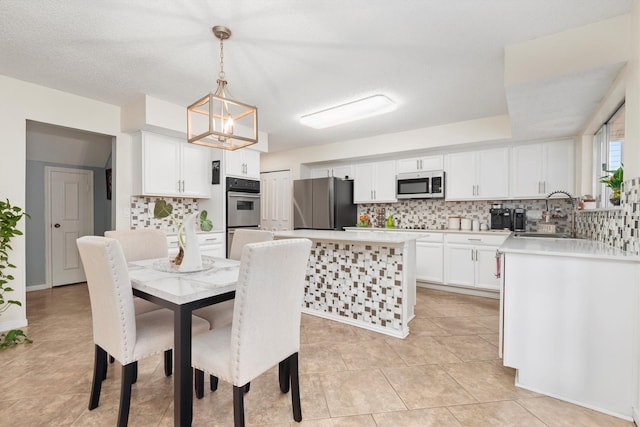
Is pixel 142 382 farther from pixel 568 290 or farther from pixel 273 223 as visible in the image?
pixel 273 223

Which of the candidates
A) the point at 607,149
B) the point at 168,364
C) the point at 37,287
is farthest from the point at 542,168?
the point at 37,287

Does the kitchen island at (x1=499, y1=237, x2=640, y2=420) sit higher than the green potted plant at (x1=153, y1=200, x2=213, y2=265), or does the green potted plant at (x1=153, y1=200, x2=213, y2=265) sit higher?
the green potted plant at (x1=153, y1=200, x2=213, y2=265)

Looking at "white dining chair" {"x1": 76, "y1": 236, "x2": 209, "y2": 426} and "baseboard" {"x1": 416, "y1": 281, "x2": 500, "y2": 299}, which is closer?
"white dining chair" {"x1": 76, "y1": 236, "x2": 209, "y2": 426}

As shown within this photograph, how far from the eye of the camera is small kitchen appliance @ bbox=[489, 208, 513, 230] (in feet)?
13.1

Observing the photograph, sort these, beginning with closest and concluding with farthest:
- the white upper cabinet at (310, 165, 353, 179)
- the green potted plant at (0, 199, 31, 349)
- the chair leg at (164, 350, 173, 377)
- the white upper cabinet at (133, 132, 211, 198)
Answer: the chair leg at (164, 350, 173, 377)
the green potted plant at (0, 199, 31, 349)
the white upper cabinet at (133, 132, 211, 198)
the white upper cabinet at (310, 165, 353, 179)

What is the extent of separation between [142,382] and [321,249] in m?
1.82

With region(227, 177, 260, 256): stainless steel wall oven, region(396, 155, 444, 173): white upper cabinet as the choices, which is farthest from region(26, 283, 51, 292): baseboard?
region(396, 155, 444, 173): white upper cabinet

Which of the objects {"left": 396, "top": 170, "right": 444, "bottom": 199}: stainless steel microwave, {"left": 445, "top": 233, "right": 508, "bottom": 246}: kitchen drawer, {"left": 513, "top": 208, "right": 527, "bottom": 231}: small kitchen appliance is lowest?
{"left": 445, "top": 233, "right": 508, "bottom": 246}: kitchen drawer

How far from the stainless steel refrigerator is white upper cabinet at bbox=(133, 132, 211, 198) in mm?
1670

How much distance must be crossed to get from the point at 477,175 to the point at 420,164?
808 millimetres

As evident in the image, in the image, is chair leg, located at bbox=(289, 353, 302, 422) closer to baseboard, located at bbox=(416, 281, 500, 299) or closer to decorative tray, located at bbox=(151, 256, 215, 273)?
decorative tray, located at bbox=(151, 256, 215, 273)

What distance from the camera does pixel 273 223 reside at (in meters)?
5.93

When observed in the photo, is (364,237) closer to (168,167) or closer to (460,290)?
(460,290)

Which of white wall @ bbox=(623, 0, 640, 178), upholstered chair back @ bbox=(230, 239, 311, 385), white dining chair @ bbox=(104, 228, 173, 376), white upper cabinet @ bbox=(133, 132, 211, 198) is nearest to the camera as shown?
upholstered chair back @ bbox=(230, 239, 311, 385)
